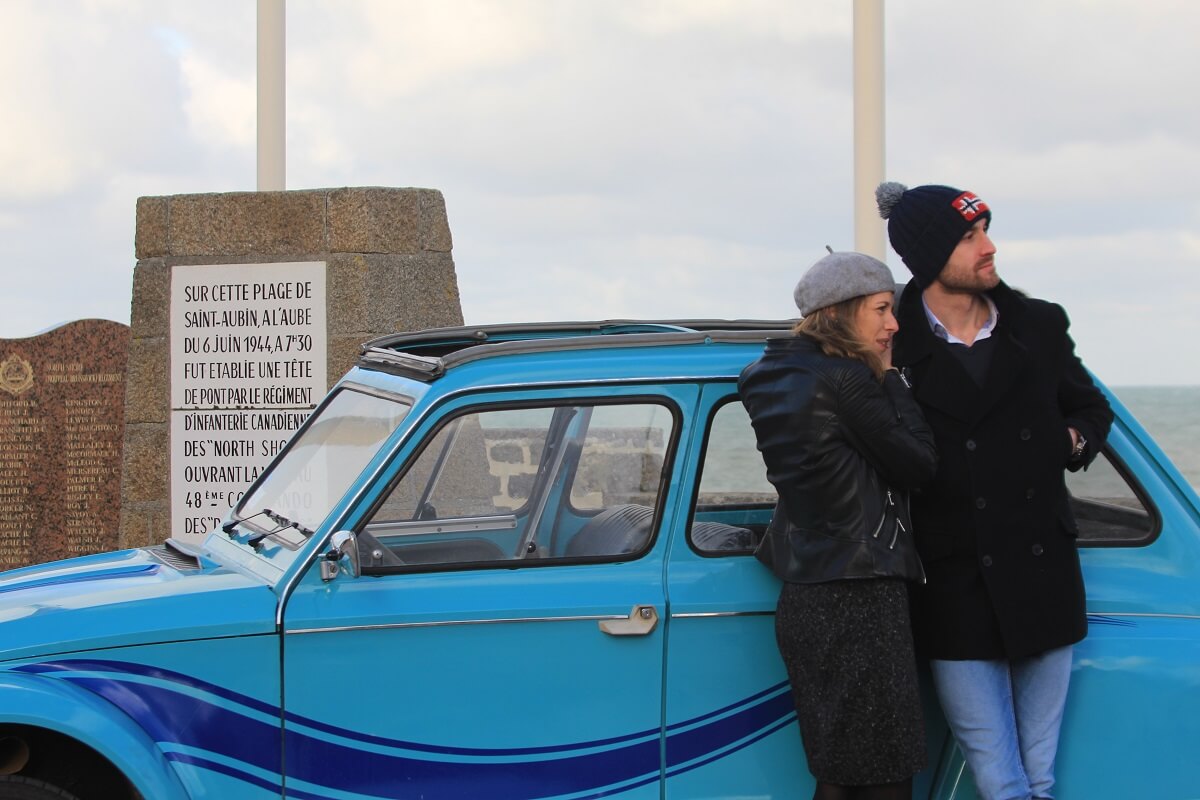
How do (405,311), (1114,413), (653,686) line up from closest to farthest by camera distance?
(653,686) → (1114,413) → (405,311)

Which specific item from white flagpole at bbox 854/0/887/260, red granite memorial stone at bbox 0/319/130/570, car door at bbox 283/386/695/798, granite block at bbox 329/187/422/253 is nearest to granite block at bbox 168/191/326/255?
granite block at bbox 329/187/422/253

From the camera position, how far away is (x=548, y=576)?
3.52m

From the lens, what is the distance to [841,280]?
3410mm

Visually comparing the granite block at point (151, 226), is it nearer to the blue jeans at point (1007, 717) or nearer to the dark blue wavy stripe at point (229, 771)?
the dark blue wavy stripe at point (229, 771)

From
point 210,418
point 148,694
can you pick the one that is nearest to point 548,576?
point 148,694

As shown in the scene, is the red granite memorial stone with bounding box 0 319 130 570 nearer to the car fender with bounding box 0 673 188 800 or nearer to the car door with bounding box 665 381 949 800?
the car fender with bounding box 0 673 188 800

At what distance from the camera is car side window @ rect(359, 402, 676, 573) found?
3.62 metres

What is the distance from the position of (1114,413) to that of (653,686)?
1.44 metres

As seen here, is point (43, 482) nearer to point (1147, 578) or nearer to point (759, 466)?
point (759, 466)

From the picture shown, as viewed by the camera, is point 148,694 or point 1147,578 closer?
point 148,694

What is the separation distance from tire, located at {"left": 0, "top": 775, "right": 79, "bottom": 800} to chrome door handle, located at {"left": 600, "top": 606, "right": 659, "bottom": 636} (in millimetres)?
1417

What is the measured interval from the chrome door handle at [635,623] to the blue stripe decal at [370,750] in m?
0.26

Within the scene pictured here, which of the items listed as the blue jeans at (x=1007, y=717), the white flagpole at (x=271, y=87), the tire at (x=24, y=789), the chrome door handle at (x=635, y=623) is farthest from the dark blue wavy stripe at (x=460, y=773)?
the white flagpole at (x=271, y=87)

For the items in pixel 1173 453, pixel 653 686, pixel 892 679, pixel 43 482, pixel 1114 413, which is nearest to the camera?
pixel 892 679
